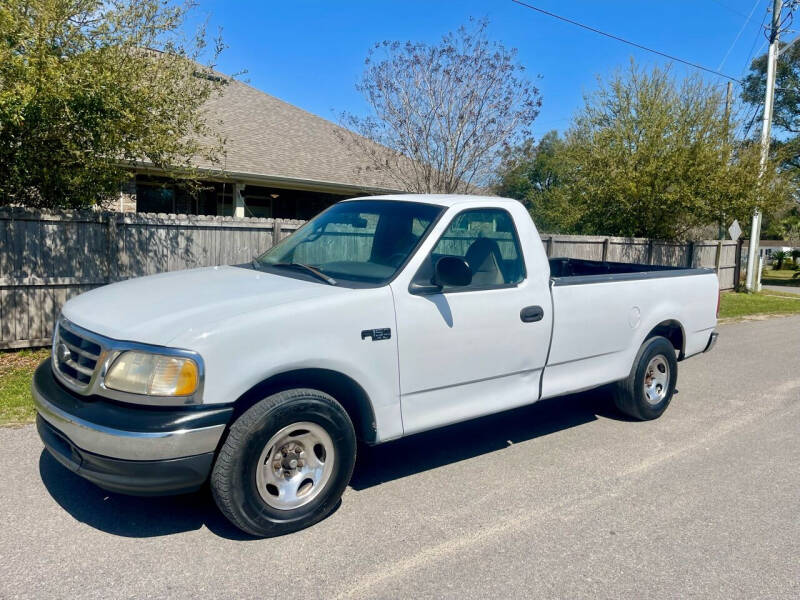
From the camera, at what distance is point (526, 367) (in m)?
4.82

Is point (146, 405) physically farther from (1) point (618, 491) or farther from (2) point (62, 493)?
(1) point (618, 491)

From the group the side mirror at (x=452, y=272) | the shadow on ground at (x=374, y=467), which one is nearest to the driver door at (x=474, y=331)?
the side mirror at (x=452, y=272)

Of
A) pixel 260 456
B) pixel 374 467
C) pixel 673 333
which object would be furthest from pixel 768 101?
pixel 260 456

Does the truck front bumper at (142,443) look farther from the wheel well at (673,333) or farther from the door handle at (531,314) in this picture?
the wheel well at (673,333)

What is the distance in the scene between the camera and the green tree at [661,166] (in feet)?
54.6

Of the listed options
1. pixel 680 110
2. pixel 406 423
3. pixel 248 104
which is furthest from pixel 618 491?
pixel 248 104

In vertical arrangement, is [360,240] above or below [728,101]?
below

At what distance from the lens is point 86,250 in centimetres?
830

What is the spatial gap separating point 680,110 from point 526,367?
15.0m

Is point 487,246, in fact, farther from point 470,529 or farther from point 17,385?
point 17,385

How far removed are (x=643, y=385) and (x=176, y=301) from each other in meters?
4.31

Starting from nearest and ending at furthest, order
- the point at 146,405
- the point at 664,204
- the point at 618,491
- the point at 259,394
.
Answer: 1. the point at 146,405
2. the point at 259,394
3. the point at 618,491
4. the point at 664,204

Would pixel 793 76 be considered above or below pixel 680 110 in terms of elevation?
above

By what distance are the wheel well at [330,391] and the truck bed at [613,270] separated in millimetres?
2344
